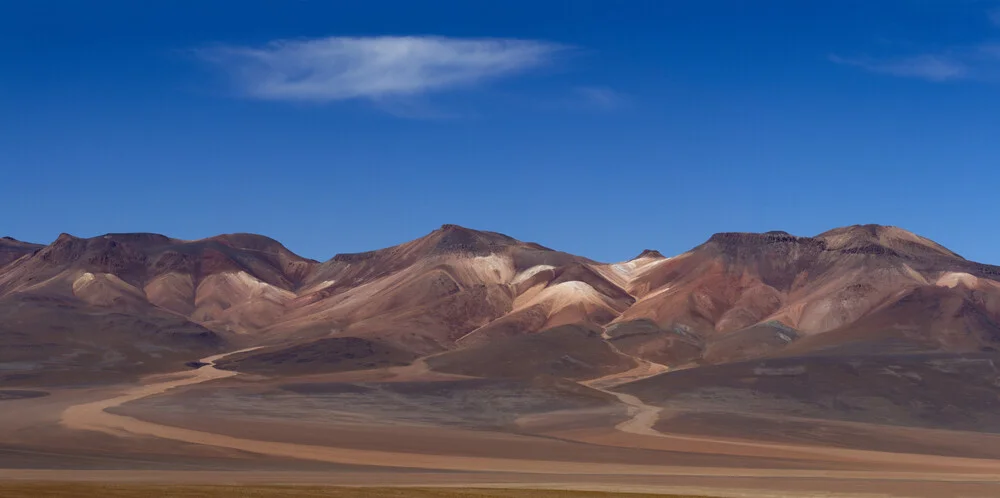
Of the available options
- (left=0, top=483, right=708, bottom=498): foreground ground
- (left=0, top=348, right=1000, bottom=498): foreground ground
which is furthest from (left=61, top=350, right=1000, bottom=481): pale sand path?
(left=0, top=483, right=708, bottom=498): foreground ground

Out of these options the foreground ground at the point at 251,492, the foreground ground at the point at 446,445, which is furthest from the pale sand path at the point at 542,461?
the foreground ground at the point at 251,492

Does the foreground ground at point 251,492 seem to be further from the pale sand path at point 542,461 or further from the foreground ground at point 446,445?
the pale sand path at point 542,461

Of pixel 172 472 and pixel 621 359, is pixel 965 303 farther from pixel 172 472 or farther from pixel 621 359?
pixel 172 472

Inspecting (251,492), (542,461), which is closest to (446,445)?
(542,461)

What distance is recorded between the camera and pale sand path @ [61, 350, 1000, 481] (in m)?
72.3

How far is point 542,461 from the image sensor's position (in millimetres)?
78000

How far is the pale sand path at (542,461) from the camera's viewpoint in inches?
2847

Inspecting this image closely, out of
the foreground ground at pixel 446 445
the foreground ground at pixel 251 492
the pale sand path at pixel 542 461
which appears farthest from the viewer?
the pale sand path at pixel 542 461

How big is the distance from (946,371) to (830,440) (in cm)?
4676

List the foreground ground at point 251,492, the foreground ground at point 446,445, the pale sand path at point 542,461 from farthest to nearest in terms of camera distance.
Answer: the pale sand path at point 542,461 < the foreground ground at point 446,445 < the foreground ground at point 251,492

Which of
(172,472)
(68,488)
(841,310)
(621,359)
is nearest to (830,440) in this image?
(172,472)

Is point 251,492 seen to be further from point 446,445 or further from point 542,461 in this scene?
point 446,445

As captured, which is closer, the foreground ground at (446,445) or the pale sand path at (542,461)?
the foreground ground at (446,445)

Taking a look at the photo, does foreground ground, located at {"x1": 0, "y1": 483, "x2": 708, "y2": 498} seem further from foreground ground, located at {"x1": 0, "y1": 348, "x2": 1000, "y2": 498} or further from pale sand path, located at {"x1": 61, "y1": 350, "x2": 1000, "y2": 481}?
pale sand path, located at {"x1": 61, "y1": 350, "x2": 1000, "y2": 481}
